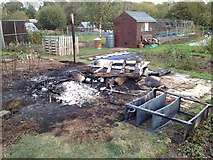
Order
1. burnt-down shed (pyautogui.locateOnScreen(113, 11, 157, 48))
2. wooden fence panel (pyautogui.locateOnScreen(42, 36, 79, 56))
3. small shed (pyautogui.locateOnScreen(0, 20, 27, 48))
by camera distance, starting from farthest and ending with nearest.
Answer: burnt-down shed (pyautogui.locateOnScreen(113, 11, 157, 48))
small shed (pyautogui.locateOnScreen(0, 20, 27, 48))
wooden fence panel (pyautogui.locateOnScreen(42, 36, 79, 56))

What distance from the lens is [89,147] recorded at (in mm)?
3605

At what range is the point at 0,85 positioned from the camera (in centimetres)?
696

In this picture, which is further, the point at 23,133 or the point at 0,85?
the point at 0,85

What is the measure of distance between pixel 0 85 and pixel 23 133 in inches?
142

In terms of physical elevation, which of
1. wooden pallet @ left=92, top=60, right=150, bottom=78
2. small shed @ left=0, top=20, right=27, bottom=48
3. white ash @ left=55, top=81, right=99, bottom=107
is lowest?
white ash @ left=55, top=81, right=99, bottom=107

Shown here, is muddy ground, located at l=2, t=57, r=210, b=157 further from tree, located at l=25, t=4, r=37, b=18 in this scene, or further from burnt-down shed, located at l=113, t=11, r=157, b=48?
tree, located at l=25, t=4, r=37, b=18

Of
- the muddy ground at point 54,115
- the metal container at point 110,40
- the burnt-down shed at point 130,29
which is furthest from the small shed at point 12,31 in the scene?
the muddy ground at point 54,115

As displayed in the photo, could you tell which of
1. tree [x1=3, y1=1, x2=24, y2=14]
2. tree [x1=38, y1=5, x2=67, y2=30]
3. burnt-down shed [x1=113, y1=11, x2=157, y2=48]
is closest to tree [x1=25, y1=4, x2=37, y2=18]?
tree [x1=3, y1=1, x2=24, y2=14]

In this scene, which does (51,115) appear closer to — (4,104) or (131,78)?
(4,104)

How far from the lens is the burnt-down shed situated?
1720 centimetres

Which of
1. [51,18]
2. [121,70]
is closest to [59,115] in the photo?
[121,70]

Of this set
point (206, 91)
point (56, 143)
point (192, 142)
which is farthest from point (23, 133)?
point (206, 91)

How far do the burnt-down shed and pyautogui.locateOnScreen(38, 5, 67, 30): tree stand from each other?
1081cm

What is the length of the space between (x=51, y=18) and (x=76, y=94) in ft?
73.1
